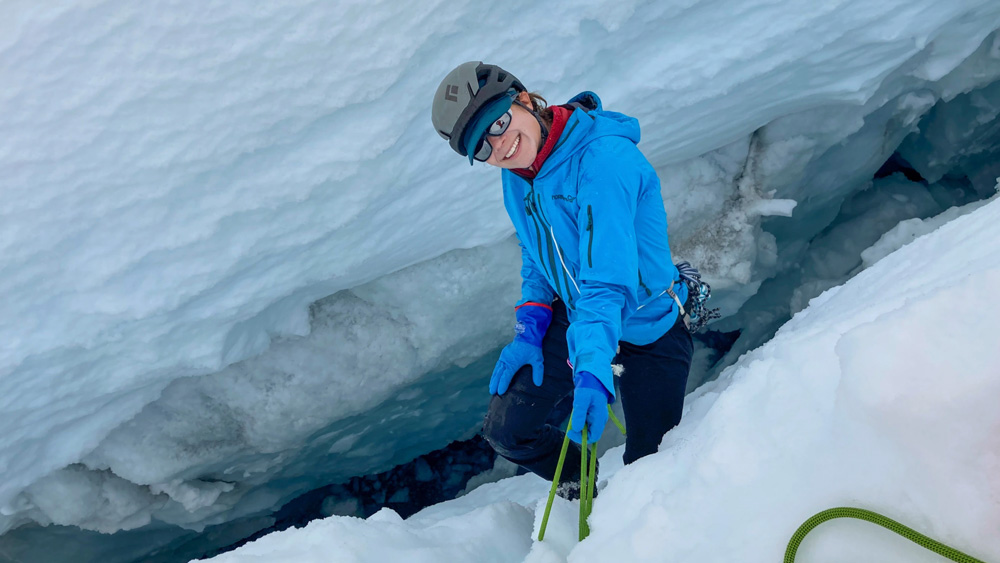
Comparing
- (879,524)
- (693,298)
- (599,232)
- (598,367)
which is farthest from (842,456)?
(693,298)

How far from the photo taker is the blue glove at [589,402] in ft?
5.51

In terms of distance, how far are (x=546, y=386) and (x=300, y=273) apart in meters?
1.20

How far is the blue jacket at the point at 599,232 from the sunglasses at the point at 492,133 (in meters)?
0.18

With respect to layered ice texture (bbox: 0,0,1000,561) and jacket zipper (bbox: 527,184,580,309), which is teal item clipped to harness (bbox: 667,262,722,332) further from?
layered ice texture (bbox: 0,0,1000,561)

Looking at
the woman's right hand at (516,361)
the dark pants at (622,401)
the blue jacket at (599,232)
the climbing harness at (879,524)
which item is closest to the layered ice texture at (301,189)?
the blue jacket at (599,232)

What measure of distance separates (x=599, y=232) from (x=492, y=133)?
0.40m

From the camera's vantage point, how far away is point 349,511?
16.5ft

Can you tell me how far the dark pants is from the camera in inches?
82.7

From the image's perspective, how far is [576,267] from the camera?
2.02 metres

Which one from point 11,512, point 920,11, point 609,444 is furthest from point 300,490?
point 920,11

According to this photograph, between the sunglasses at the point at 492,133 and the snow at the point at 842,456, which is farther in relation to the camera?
the sunglasses at the point at 492,133

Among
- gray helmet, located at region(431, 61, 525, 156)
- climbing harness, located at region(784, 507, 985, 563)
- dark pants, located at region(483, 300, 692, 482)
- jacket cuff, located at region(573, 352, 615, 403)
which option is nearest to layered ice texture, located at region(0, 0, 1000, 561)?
gray helmet, located at region(431, 61, 525, 156)

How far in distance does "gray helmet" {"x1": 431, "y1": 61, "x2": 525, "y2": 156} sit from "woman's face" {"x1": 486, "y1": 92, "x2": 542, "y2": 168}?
3.0 inches

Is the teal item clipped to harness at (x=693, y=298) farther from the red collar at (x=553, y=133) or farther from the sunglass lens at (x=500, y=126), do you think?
the sunglass lens at (x=500, y=126)
